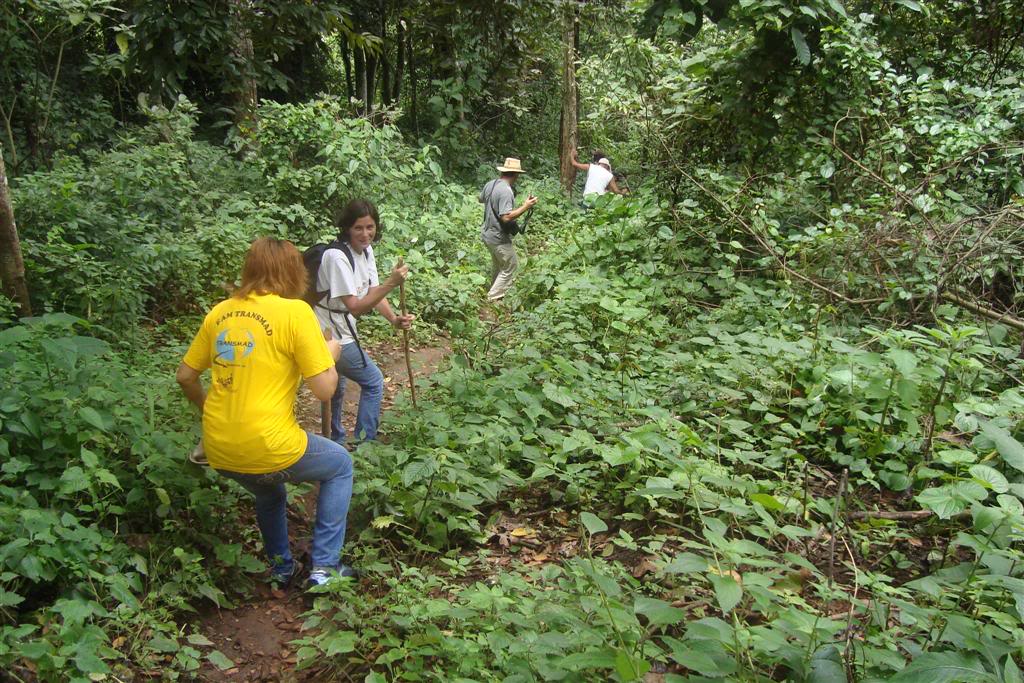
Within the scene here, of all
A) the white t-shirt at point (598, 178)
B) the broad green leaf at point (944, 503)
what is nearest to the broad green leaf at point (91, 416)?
the broad green leaf at point (944, 503)

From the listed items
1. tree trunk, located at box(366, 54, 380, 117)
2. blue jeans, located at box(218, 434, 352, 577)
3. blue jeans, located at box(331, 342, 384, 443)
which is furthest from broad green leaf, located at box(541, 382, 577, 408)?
tree trunk, located at box(366, 54, 380, 117)

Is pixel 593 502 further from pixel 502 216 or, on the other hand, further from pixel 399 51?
pixel 399 51

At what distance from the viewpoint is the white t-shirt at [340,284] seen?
4539 millimetres

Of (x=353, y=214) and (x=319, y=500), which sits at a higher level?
(x=353, y=214)

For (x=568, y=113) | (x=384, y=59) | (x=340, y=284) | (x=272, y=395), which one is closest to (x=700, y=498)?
(x=272, y=395)

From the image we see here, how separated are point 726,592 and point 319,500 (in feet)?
7.44

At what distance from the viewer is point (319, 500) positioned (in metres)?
3.64

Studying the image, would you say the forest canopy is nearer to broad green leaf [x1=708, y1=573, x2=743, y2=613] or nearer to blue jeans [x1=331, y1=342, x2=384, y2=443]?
broad green leaf [x1=708, y1=573, x2=743, y2=613]

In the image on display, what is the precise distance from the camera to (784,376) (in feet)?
16.7

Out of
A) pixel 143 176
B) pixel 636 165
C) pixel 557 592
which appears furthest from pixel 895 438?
pixel 143 176

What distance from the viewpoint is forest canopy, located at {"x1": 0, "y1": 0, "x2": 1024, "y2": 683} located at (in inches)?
113

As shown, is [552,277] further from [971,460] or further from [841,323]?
[971,460]

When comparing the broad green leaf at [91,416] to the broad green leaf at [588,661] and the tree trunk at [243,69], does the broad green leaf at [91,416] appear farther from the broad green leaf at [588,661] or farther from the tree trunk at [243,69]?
the tree trunk at [243,69]

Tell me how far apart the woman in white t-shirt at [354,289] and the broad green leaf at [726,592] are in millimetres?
2960
